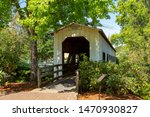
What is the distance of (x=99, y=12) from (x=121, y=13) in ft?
72.4

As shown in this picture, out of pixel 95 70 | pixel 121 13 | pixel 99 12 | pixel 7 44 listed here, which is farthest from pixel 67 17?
pixel 121 13

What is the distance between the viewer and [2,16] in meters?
20.8

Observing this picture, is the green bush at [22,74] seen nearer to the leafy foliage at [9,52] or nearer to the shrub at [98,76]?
the leafy foliage at [9,52]

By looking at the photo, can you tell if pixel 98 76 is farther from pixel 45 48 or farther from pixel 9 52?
pixel 45 48

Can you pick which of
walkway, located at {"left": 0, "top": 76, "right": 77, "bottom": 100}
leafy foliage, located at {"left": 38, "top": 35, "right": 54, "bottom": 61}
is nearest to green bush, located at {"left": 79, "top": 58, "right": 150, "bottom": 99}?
walkway, located at {"left": 0, "top": 76, "right": 77, "bottom": 100}

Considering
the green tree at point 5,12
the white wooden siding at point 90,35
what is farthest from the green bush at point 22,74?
the white wooden siding at point 90,35

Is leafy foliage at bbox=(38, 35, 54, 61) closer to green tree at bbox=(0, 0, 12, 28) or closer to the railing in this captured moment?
the railing

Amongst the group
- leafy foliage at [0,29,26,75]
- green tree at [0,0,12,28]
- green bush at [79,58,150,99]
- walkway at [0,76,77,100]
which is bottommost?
walkway at [0,76,77,100]

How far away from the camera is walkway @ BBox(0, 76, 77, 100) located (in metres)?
14.6

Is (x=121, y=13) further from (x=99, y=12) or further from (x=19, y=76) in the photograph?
(x=99, y=12)

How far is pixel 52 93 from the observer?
15844 mm

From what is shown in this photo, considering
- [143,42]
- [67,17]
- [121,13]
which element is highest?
[121,13]

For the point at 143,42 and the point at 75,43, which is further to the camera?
the point at 75,43

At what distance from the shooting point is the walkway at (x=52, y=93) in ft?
47.9
